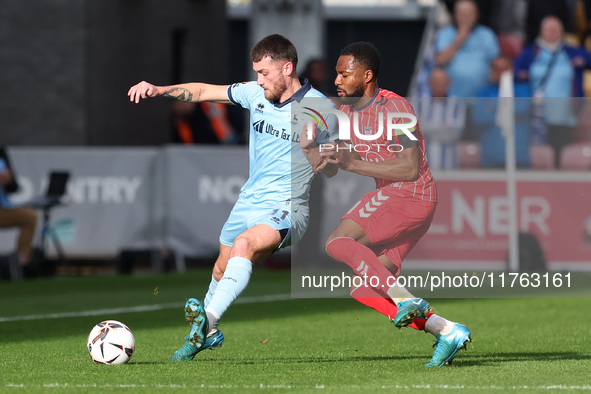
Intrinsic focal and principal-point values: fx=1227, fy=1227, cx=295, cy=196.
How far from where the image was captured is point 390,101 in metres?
7.64

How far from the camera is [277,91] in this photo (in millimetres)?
7539

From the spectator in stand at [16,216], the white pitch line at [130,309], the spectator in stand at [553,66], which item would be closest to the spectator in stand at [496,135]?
the spectator in stand at [553,66]

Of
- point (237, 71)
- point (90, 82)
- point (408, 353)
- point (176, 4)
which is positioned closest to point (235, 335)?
point (408, 353)

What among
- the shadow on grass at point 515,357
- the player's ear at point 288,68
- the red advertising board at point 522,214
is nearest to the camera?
the player's ear at point 288,68

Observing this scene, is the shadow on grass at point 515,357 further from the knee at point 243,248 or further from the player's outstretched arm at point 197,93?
the player's outstretched arm at point 197,93

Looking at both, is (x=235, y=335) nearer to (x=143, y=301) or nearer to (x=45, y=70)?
Answer: (x=143, y=301)

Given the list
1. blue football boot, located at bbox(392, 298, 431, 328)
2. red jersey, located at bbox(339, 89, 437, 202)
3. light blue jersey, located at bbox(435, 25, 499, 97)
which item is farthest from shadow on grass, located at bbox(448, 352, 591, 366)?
light blue jersey, located at bbox(435, 25, 499, 97)

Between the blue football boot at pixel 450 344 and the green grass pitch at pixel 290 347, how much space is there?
10cm

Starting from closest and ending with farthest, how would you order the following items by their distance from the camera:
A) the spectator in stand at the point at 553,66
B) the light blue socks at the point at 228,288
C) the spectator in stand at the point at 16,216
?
the light blue socks at the point at 228,288, the spectator in stand at the point at 16,216, the spectator in stand at the point at 553,66

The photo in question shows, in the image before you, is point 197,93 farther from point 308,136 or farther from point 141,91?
point 308,136

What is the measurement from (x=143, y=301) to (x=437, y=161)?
4.06 metres

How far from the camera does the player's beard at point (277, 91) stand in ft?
24.7

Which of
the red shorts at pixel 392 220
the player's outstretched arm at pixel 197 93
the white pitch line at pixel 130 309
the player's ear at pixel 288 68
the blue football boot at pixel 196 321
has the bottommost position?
the white pitch line at pixel 130 309

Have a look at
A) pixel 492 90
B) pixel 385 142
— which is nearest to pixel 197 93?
pixel 385 142
